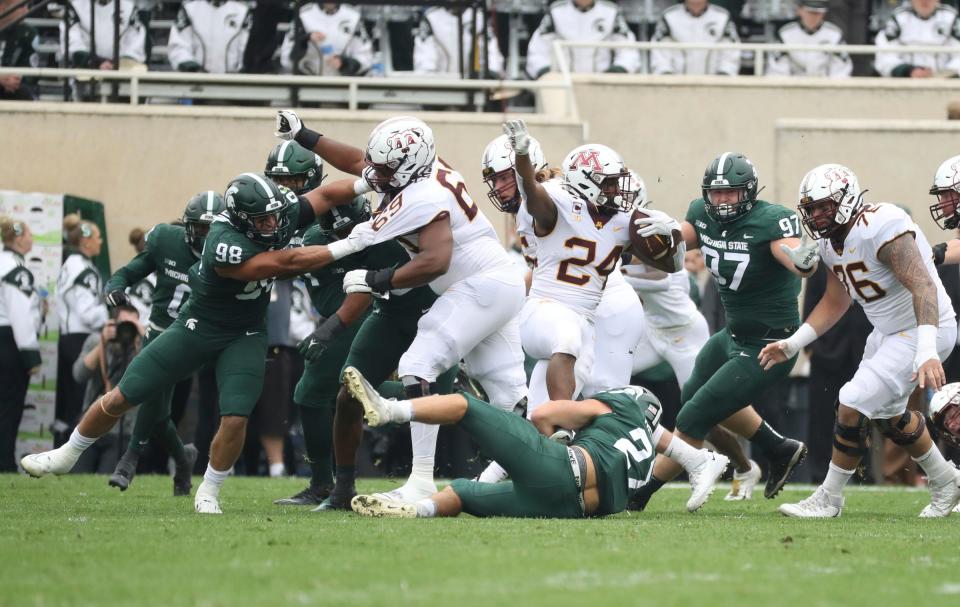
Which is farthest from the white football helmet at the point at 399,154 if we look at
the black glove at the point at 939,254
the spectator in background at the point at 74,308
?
the spectator in background at the point at 74,308

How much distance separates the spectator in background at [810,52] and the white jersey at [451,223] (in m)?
8.21

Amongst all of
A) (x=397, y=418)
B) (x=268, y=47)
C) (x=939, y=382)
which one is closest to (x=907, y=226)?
(x=939, y=382)

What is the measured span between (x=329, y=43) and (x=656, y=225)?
7297 millimetres

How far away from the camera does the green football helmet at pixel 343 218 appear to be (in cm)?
890

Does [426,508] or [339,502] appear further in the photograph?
[339,502]

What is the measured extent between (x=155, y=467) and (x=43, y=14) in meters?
5.25

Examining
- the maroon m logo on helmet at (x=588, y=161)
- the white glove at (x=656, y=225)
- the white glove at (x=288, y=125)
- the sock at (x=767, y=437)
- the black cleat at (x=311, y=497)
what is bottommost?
the black cleat at (x=311, y=497)

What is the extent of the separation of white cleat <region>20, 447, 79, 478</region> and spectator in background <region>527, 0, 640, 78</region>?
27.5ft

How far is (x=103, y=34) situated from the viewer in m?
15.1

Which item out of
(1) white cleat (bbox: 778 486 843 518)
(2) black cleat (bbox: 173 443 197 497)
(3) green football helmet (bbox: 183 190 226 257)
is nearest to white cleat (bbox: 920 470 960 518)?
(1) white cleat (bbox: 778 486 843 518)

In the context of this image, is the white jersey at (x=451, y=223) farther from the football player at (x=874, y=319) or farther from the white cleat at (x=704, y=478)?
the football player at (x=874, y=319)

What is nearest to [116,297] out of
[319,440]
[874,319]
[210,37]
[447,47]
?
[319,440]

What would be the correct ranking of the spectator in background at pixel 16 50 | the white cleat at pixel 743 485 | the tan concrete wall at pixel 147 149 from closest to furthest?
the white cleat at pixel 743 485 → the tan concrete wall at pixel 147 149 → the spectator in background at pixel 16 50

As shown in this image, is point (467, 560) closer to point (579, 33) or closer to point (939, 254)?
point (939, 254)
